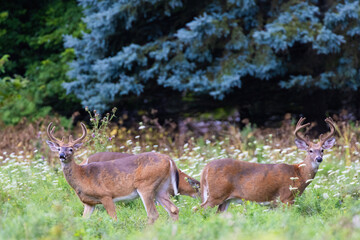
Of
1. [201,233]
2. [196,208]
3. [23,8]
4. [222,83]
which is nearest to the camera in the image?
[201,233]

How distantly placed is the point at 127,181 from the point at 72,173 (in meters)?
0.70

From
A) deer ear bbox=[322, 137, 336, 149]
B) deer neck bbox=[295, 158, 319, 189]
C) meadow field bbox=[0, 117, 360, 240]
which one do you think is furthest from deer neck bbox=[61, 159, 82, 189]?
deer ear bbox=[322, 137, 336, 149]

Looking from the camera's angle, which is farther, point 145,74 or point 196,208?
point 145,74

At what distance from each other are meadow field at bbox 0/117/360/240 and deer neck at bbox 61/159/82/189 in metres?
0.27

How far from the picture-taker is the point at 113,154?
7.90 metres

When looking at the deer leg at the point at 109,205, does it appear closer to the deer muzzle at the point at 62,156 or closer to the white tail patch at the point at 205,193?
the deer muzzle at the point at 62,156

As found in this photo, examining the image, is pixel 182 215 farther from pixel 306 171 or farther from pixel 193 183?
pixel 306 171

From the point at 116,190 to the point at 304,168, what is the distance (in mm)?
2359

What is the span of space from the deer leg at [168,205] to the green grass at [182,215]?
0.11 metres

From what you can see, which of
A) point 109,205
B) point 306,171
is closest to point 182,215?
point 109,205

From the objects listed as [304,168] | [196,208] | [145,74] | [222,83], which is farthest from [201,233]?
[145,74]

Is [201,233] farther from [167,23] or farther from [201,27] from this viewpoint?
[167,23]

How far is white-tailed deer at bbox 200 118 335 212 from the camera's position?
711 centimetres

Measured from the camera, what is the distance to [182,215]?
6.80m
